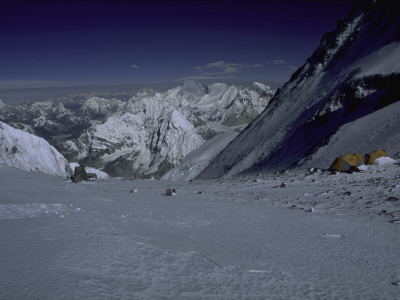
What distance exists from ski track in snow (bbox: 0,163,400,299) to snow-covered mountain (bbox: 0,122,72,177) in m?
119

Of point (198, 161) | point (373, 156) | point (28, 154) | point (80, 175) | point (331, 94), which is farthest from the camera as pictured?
point (28, 154)

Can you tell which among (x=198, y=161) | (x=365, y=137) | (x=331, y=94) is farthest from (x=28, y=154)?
(x=365, y=137)

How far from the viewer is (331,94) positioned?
157 ft

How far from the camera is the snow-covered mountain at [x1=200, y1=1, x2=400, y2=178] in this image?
38.9m

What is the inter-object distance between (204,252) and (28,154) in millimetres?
138652

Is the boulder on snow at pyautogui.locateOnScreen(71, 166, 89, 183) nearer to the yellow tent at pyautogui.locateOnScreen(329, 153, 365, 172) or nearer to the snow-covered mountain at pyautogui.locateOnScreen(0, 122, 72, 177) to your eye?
the yellow tent at pyautogui.locateOnScreen(329, 153, 365, 172)

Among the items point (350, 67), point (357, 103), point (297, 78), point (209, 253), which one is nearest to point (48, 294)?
point (209, 253)

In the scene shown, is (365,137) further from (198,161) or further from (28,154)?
(28,154)

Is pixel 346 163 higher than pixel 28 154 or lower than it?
higher

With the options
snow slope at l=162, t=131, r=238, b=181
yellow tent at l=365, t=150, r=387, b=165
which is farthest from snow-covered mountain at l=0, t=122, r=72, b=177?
yellow tent at l=365, t=150, r=387, b=165

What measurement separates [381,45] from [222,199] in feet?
158

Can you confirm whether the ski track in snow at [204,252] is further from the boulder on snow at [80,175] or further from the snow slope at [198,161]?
the snow slope at [198,161]

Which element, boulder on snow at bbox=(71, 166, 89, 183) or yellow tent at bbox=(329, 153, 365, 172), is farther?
boulder on snow at bbox=(71, 166, 89, 183)

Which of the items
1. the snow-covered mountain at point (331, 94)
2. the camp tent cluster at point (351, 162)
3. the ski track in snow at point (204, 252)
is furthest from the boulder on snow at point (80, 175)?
the snow-covered mountain at point (331, 94)
